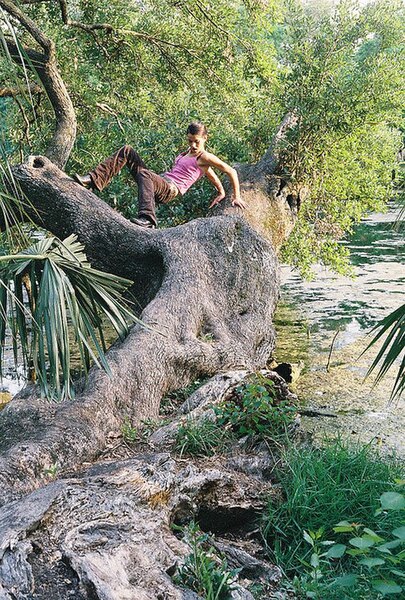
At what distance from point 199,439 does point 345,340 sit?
582cm

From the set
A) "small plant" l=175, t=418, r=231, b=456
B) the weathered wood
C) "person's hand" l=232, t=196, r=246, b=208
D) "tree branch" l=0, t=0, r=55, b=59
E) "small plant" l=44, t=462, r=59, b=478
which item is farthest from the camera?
"person's hand" l=232, t=196, r=246, b=208

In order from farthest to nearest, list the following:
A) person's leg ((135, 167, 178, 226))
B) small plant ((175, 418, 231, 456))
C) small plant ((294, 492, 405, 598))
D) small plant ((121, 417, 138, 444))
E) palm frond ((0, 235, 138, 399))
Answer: person's leg ((135, 167, 178, 226)) < small plant ((121, 417, 138, 444)) < small plant ((175, 418, 231, 456)) < palm frond ((0, 235, 138, 399)) < small plant ((294, 492, 405, 598))

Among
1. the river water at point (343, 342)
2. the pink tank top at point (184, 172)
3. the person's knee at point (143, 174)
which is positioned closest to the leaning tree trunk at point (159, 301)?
the person's knee at point (143, 174)

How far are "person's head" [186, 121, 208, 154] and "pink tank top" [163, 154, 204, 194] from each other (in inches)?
6.6

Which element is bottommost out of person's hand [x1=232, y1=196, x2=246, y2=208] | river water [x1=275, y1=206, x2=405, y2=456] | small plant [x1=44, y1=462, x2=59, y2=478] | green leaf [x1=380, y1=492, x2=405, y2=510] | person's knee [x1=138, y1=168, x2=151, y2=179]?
river water [x1=275, y1=206, x2=405, y2=456]

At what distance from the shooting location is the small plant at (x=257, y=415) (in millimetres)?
4297

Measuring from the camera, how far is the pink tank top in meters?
7.32

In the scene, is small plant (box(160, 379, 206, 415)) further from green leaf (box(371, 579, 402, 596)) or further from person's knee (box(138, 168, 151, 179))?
green leaf (box(371, 579, 402, 596))

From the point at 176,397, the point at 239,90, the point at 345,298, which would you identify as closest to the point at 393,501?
the point at 176,397

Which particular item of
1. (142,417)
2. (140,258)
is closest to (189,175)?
(140,258)

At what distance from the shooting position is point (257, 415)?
14.3ft

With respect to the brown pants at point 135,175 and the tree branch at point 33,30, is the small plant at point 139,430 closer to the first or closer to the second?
the brown pants at point 135,175

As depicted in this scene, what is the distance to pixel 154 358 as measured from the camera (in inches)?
195

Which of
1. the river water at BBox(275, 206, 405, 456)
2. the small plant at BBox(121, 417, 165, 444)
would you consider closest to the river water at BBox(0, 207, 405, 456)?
the river water at BBox(275, 206, 405, 456)
